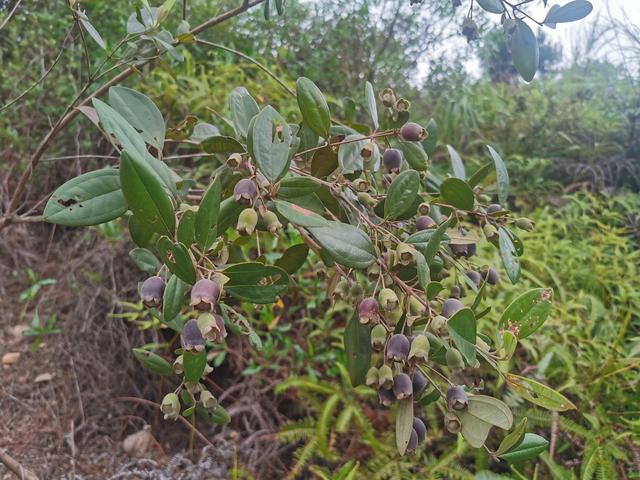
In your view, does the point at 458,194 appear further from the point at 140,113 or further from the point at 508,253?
the point at 140,113

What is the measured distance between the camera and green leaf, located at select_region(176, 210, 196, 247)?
34 centimetres

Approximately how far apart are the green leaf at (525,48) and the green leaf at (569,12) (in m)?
0.02

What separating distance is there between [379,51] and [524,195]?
1044 millimetres

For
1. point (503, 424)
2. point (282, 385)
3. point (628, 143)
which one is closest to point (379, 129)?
point (503, 424)

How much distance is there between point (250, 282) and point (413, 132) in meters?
A: 0.23

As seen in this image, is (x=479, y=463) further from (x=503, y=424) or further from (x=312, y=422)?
(x=503, y=424)

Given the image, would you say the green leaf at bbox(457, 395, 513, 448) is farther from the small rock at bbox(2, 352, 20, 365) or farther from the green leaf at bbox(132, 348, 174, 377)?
the small rock at bbox(2, 352, 20, 365)

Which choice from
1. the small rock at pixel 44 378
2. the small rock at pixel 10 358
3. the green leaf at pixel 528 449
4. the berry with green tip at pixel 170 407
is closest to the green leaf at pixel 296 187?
the berry with green tip at pixel 170 407

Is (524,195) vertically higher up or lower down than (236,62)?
lower down

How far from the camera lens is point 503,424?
0.38 m

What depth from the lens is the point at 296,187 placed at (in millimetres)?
426

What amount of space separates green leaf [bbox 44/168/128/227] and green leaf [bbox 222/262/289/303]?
107mm

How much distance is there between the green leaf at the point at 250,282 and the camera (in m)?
0.38

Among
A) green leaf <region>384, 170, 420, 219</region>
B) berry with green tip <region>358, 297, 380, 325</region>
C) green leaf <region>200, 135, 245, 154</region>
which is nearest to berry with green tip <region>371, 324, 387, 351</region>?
berry with green tip <region>358, 297, 380, 325</region>
